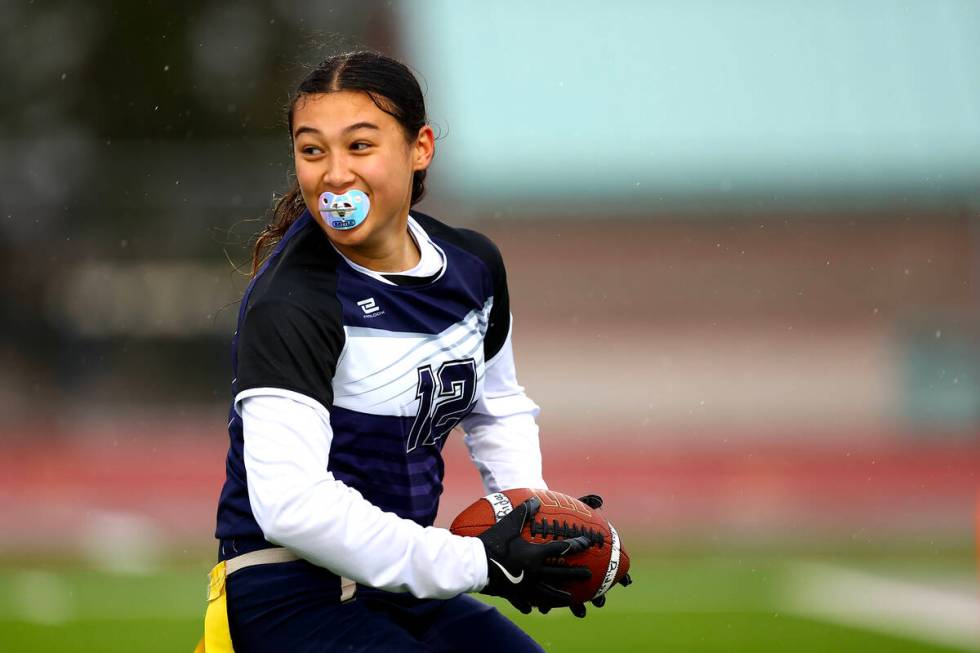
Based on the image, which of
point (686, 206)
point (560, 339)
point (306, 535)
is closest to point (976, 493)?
point (560, 339)

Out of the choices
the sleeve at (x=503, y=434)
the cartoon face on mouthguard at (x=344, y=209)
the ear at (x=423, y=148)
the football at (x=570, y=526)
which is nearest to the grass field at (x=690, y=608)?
the sleeve at (x=503, y=434)

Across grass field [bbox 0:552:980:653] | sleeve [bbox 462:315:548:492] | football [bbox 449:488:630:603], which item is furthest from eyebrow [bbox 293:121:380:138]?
grass field [bbox 0:552:980:653]

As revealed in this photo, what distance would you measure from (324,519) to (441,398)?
48cm

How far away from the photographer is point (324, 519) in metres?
3.08

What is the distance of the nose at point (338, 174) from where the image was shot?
10.9ft

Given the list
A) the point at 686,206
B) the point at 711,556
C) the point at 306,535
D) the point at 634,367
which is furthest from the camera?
the point at 686,206

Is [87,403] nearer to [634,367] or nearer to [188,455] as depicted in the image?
[188,455]

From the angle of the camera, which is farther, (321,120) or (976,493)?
(976,493)

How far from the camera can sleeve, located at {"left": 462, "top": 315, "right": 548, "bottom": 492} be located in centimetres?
388

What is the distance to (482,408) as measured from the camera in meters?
3.88

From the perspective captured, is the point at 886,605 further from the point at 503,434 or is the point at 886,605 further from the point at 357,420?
the point at 357,420

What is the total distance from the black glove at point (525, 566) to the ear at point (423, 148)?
78cm

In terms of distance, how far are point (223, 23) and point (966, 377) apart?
39.1 ft

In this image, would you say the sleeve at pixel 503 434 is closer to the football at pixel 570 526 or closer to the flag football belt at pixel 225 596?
the football at pixel 570 526
